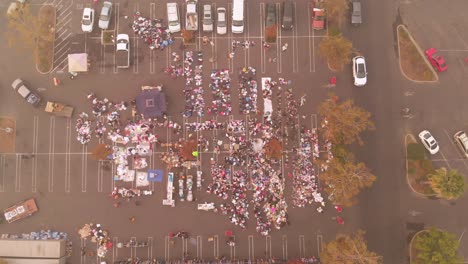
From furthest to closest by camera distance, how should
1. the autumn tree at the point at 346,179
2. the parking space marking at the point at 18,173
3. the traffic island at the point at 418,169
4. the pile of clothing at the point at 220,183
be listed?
the parking space marking at the point at 18,173, the pile of clothing at the point at 220,183, the traffic island at the point at 418,169, the autumn tree at the point at 346,179

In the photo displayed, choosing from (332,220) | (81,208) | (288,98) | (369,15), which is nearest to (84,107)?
(81,208)

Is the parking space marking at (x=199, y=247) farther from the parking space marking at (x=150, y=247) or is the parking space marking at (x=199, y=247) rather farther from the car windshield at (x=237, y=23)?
the car windshield at (x=237, y=23)

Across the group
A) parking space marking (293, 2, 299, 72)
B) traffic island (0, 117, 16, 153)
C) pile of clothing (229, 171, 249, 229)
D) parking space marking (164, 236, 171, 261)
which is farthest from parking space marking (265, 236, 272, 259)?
traffic island (0, 117, 16, 153)

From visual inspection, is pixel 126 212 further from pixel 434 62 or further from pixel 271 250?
pixel 434 62

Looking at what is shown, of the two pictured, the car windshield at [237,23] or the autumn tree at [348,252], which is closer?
the autumn tree at [348,252]

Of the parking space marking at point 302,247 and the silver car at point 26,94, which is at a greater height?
the silver car at point 26,94

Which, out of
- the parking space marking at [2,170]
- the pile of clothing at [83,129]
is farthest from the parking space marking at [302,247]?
the parking space marking at [2,170]
